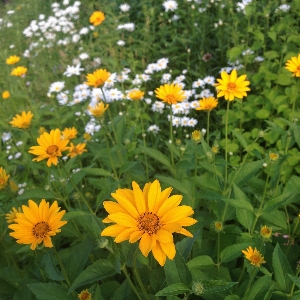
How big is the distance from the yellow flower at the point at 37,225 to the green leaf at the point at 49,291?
0.16 m

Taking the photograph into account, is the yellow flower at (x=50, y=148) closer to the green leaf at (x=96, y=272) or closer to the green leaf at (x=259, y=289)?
the green leaf at (x=96, y=272)

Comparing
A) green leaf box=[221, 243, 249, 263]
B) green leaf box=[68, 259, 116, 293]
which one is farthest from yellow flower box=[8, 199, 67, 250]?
green leaf box=[221, 243, 249, 263]

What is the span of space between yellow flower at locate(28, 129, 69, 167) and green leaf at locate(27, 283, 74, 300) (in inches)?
19.2

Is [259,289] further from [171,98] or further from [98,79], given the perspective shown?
[98,79]

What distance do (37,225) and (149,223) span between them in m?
0.39

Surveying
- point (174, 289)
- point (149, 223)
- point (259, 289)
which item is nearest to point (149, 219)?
point (149, 223)

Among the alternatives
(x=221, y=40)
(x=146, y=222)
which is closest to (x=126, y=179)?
(x=146, y=222)

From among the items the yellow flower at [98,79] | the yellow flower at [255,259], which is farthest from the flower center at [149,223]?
the yellow flower at [98,79]

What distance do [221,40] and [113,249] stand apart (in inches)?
102

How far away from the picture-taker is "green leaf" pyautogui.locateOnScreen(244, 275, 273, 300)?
107 cm

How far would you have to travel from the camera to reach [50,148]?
1426 millimetres

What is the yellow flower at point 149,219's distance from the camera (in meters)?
0.81

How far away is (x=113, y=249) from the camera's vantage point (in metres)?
A: 0.98

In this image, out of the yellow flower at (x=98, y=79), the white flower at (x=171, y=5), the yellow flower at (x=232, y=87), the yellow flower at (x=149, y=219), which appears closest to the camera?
the yellow flower at (x=149, y=219)
